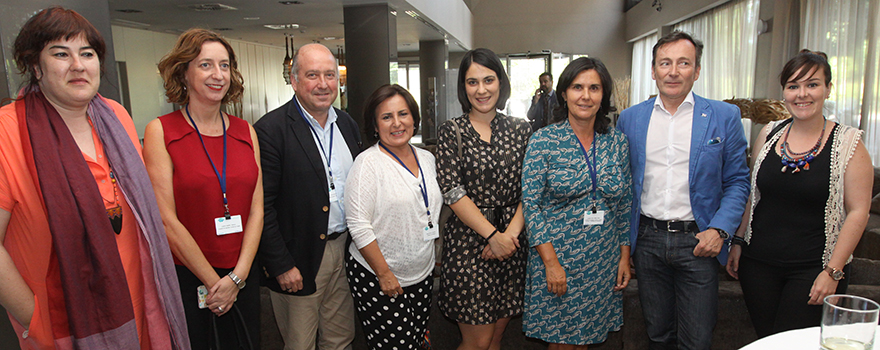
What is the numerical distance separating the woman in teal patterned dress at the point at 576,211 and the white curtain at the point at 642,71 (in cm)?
1253

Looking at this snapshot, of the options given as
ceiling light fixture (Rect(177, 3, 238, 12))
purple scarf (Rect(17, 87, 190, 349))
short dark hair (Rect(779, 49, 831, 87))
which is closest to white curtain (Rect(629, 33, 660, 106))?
ceiling light fixture (Rect(177, 3, 238, 12))

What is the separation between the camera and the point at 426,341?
215 cm

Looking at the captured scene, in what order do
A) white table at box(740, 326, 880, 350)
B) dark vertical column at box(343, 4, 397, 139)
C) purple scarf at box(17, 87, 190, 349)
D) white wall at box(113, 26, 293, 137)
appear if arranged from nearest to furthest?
white table at box(740, 326, 880, 350)
purple scarf at box(17, 87, 190, 349)
dark vertical column at box(343, 4, 397, 139)
white wall at box(113, 26, 293, 137)

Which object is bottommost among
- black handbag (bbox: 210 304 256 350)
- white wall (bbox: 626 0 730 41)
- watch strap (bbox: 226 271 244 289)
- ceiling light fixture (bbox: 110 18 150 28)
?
black handbag (bbox: 210 304 256 350)

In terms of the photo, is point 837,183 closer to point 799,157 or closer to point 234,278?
point 799,157

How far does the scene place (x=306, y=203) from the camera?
195 centimetres

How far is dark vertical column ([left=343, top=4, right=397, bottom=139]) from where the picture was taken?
6.49 metres

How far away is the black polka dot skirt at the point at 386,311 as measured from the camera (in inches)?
76.8

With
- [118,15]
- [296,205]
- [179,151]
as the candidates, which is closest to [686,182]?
[296,205]

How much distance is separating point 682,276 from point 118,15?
8.51 metres

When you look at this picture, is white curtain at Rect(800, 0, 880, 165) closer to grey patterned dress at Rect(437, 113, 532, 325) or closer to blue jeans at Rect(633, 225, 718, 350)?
blue jeans at Rect(633, 225, 718, 350)

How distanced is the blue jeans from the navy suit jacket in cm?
140

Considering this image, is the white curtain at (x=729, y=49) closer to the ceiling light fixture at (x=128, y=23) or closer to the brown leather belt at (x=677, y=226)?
the brown leather belt at (x=677, y=226)

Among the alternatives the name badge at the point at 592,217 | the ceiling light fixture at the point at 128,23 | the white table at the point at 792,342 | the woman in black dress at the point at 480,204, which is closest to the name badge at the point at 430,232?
the woman in black dress at the point at 480,204
